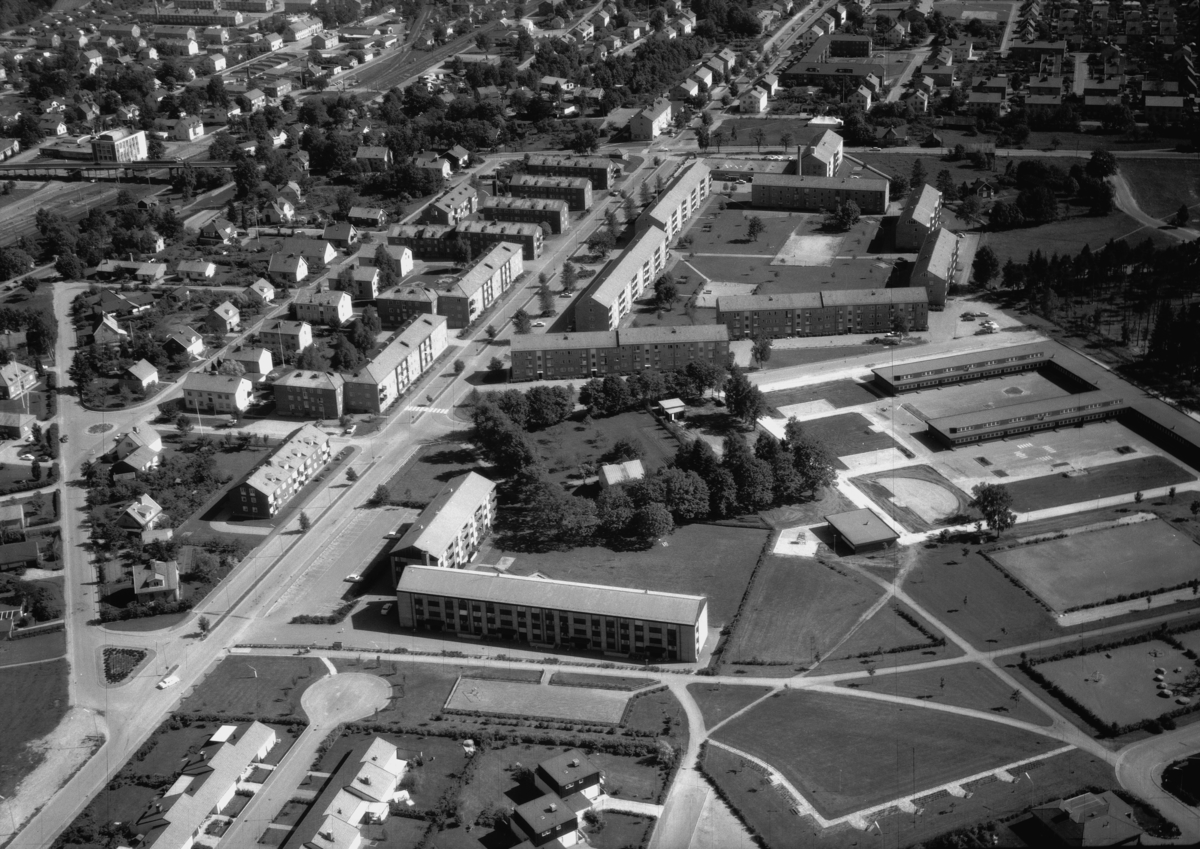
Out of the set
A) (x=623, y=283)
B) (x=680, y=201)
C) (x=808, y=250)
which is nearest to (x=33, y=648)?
(x=623, y=283)

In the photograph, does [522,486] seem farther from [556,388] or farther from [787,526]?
[787,526]

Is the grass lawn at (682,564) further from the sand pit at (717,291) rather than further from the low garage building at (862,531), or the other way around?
the sand pit at (717,291)

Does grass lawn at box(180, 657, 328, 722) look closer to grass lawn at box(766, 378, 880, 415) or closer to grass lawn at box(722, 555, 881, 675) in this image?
grass lawn at box(722, 555, 881, 675)

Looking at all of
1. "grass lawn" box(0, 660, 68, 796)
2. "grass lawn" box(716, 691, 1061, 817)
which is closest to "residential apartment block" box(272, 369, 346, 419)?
"grass lawn" box(0, 660, 68, 796)

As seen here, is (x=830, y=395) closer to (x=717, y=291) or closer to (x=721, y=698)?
(x=717, y=291)

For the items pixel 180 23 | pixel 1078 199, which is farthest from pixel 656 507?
pixel 180 23

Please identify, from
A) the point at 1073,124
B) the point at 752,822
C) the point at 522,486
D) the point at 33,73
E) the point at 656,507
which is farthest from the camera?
the point at 33,73

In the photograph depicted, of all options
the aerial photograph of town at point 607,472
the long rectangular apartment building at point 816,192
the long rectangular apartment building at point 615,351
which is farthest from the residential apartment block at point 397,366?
the long rectangular apartment building at point 816,192
